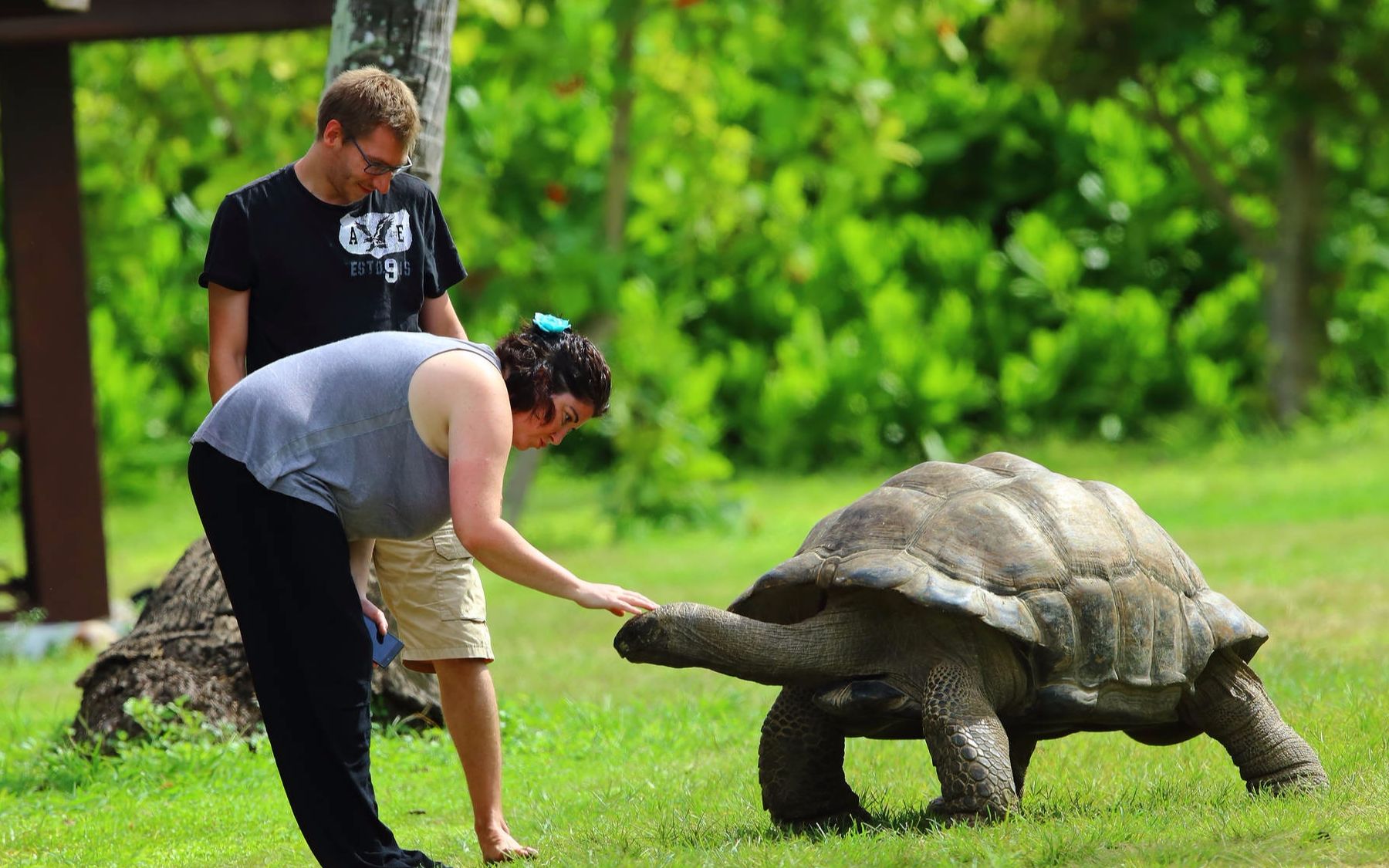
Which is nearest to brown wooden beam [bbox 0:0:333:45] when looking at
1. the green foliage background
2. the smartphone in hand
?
the green foliage background

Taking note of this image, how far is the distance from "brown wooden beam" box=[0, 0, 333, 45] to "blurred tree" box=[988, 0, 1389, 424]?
8288 mm

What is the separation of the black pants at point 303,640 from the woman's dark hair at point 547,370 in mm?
514

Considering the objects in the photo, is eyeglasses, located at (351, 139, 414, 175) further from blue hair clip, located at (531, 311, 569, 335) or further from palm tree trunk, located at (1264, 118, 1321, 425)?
palm tree trunk, located at (1264, 118, 1321, 425)

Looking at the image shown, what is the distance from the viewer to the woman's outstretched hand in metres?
3.67

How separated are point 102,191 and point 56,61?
375cm

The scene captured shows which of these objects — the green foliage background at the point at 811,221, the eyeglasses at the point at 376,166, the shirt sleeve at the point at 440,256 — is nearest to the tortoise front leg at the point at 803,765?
the shirt sleeve at the point at 440,256

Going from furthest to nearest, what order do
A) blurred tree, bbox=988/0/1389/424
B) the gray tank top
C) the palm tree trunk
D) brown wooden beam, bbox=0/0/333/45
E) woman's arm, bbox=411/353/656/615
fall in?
the palm tree trunk → blurred tree, bbox=988/0/1389/424 → brown wooden beam, bbox=0/0/333/45 → the gray tank top → woman's arm, bbox=411/353/656/615

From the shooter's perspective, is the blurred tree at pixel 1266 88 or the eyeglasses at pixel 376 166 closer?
the eyeglasses at pixel 376 166

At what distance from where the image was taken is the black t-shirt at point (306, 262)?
439cm

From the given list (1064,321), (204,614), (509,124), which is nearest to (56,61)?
(204,614)

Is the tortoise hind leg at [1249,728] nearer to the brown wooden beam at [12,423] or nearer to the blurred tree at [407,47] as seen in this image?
the blurred tree at [407,47]

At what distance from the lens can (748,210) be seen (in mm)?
12664

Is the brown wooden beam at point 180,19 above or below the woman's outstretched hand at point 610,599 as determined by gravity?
above

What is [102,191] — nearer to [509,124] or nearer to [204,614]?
[509,124]
